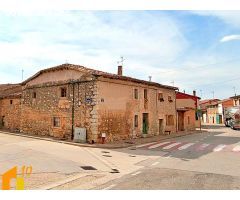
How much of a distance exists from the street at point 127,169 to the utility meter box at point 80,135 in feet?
12.2

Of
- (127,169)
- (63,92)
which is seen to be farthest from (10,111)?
(127,169)

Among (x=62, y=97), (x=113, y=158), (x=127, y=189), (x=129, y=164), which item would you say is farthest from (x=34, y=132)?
(x=127, y=189)

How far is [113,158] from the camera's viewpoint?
488 inches

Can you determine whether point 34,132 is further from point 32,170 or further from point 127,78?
point 32,170

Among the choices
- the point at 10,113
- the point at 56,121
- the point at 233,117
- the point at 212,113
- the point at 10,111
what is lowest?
the point at 56,121

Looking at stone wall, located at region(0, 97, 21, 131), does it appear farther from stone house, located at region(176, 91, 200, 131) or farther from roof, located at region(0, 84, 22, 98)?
stone house, located at region(176, 91, 200, 131)

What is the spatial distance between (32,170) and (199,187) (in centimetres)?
541

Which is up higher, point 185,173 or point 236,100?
point 236,100

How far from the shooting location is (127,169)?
1013cm

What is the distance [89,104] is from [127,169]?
7.82 metres

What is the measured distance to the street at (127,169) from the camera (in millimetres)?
7598

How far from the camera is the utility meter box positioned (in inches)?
674

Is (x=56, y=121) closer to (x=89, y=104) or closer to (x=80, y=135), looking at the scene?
(x=80, y=135)

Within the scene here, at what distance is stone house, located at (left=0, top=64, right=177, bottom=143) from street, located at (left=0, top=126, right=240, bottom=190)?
14.0ft
